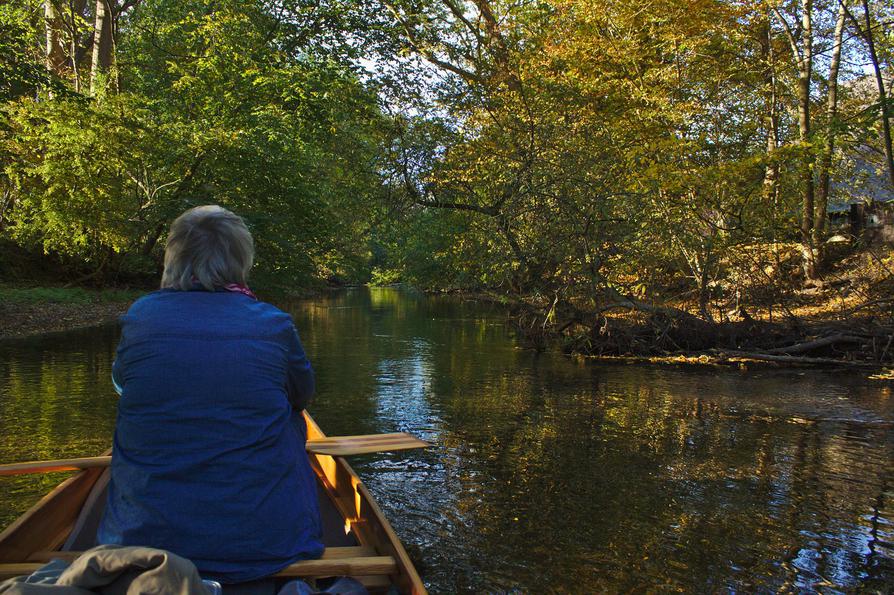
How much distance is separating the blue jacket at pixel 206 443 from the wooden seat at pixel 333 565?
45mm

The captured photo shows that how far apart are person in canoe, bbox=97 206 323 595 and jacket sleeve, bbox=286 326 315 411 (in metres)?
0.04

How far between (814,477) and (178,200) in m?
16.8

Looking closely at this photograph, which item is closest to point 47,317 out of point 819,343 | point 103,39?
point 103,39

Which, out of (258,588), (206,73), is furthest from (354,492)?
(206,73)

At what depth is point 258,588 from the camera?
209 cm

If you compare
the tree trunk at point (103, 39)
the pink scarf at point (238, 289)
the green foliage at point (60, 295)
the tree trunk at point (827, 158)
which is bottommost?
the green foliage at point (60, 295)

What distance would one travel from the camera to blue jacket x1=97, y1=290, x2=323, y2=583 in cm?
202

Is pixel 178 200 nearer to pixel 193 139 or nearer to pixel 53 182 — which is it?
pixel 193 139

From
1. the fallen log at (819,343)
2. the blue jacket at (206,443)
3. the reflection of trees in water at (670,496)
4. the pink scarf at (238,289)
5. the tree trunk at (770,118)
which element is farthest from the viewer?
the tree trunk at (770,118)

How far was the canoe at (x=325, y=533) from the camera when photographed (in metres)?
2.49

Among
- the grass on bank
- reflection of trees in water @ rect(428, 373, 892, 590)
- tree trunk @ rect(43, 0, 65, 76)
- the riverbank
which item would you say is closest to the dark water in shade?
reflection of trees in water @ rect(428, 373, 892, 590)

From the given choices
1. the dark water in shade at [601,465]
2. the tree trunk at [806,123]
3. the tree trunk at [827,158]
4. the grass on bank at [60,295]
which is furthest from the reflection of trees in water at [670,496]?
the grass on bank at [60,295]

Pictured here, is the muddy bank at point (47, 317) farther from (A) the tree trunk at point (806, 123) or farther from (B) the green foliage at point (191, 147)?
(A) the tree trunk at point (806, 123)

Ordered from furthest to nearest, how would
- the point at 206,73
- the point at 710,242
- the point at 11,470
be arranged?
1. the point at 206,73
2. the point at 710,242
3. the point at 11,470
